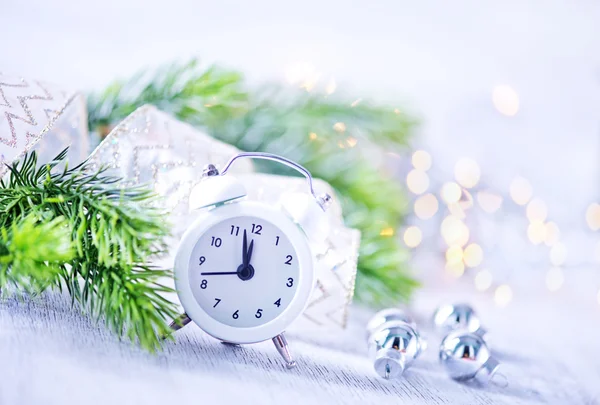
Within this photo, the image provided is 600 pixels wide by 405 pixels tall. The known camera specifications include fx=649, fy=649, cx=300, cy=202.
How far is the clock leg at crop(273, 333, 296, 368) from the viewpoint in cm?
76

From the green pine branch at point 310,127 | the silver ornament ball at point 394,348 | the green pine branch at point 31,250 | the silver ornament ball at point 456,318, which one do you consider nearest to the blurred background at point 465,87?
the green pine branch at point 310,127

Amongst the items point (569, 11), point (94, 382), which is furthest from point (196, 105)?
point (569, 11)

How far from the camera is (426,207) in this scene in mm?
1687

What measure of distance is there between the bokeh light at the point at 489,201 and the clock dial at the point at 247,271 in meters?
1.05

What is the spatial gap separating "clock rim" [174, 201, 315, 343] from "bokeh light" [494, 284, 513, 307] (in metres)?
0.85

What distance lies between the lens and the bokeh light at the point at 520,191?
5.66 ft

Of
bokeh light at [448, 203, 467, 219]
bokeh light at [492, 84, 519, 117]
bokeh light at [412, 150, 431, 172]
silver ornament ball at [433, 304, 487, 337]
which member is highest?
bokeh light at [492, 84, 519, 117]

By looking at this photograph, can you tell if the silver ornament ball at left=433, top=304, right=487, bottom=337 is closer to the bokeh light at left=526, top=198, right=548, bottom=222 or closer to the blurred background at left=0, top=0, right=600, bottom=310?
the blurred background at left=0, top=0, right=600, bottom=310

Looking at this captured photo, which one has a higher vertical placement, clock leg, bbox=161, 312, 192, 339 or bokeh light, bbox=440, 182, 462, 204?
bokeh light, bbox=440, 182, 462, 204

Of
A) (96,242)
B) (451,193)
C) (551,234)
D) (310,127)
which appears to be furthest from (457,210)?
(96,242)

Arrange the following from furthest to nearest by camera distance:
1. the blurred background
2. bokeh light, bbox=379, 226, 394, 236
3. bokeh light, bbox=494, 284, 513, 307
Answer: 1. the blurred background
2. bokeh light, bbox=494, 284, 513, 307
3. bokeh light, bbox=379, 226, 394, 236

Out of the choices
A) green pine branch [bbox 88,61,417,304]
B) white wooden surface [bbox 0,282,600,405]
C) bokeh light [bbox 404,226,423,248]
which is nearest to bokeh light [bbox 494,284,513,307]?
bokeh light [bbox 404,226,423,248]

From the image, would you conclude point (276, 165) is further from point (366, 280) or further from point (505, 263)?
point (505, 263)

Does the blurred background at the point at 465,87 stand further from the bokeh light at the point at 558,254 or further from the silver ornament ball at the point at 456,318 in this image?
the silver ornament ball at the point at 456,318
